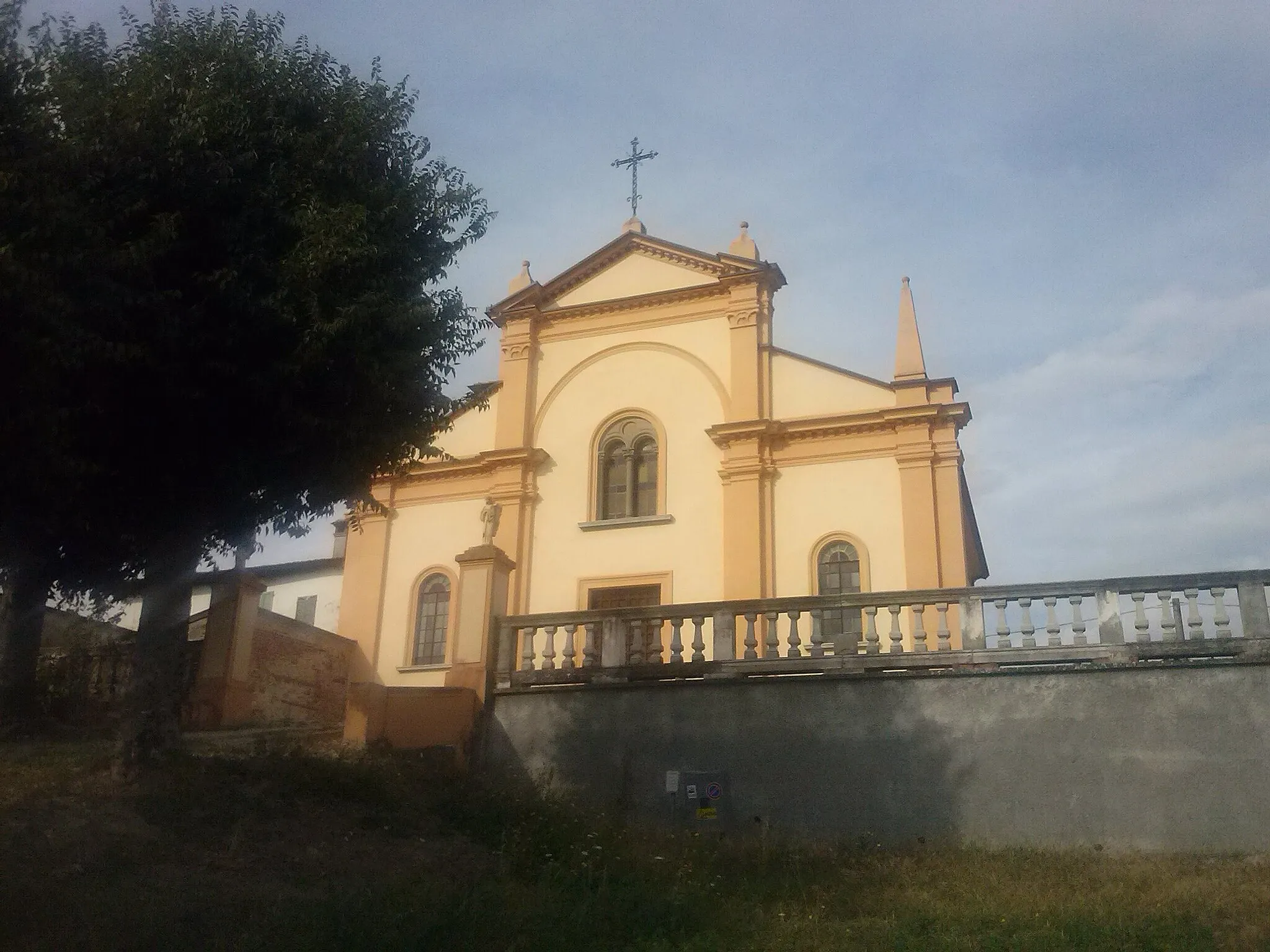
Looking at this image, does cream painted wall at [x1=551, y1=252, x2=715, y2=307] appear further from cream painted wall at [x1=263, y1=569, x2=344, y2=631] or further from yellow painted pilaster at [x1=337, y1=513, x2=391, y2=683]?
cream painted wall at [x1=263, y1=569, x2=344, y2=631]

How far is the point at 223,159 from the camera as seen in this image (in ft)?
31.7

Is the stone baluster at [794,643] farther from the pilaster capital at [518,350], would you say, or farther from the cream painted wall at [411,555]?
the pilaster capital at [518,350]

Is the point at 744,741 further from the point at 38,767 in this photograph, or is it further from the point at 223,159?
the point at 223,159

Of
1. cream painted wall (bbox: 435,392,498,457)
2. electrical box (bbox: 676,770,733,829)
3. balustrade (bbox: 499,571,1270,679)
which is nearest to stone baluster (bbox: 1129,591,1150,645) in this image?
balustrade (bbox: 499,571,1270,679)

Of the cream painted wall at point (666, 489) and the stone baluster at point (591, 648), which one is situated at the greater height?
the cream painted wall at point (666, 489)

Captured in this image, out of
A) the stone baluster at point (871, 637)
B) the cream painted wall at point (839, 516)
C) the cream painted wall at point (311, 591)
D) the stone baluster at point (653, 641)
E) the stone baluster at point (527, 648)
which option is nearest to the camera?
the stone baluster at point (871, 637)

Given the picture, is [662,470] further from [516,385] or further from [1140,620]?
[1140,620]

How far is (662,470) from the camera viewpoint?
21672 millimetres

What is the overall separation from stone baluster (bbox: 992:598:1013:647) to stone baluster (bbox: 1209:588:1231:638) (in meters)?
2.04

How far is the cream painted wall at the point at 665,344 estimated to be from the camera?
22172mm

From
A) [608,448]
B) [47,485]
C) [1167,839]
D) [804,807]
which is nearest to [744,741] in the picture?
[804,807]

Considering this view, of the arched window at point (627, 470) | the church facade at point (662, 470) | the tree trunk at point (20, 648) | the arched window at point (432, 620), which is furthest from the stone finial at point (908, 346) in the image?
the tree trunk at point (20, 648)

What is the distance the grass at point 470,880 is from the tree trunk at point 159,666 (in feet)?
0.86

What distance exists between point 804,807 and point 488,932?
18.7ft
